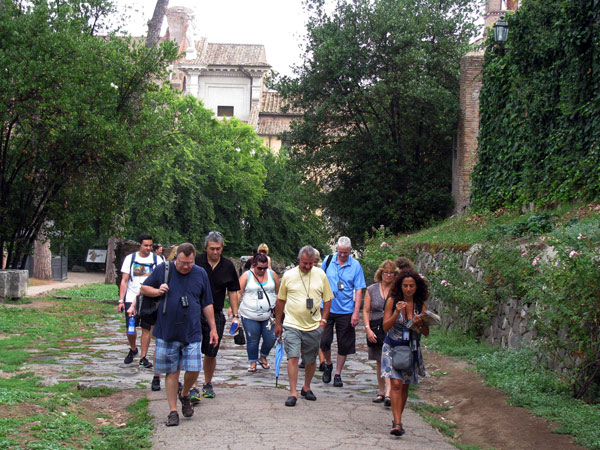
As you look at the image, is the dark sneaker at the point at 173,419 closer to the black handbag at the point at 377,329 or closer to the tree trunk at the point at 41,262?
the black handbag at the point at 377,329

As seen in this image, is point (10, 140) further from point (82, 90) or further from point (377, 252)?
point (377, 252)

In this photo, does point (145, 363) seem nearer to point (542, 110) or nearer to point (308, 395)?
point (308, 395)

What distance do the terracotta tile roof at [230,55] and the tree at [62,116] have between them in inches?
1651

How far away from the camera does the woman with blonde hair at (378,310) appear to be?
9016 mm

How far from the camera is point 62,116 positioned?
17031 millimetres

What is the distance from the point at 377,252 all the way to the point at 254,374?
11.3 metres

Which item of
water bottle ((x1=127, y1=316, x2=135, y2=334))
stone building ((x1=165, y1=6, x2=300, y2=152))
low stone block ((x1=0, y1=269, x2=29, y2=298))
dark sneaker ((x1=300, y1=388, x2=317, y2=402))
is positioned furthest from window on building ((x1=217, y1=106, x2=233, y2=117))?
dark sneaker ((x1=300, y1=388, x2=317, y2=402))

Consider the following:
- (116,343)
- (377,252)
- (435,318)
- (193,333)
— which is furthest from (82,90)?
(435,318)

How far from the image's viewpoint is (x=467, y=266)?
14414mm

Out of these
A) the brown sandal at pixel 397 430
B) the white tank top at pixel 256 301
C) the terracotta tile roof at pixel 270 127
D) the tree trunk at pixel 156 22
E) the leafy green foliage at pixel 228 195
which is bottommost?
the brown sandal at pixel 397 430

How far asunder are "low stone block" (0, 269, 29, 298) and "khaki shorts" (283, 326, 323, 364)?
11.6 metres

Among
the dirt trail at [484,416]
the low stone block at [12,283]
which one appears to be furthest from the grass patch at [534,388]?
the low stone block at [12,283]

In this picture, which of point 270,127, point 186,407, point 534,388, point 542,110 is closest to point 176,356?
point 186,407

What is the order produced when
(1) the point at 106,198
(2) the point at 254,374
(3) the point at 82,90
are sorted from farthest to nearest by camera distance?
(1) the point at 106,198 < (3) the point at 82,90 < (2) the point at 254,374
